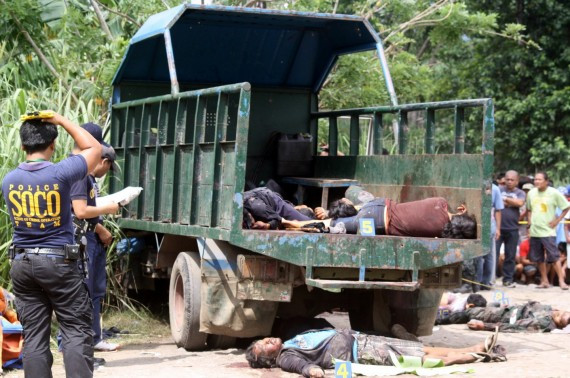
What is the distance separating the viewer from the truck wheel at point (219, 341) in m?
7.89

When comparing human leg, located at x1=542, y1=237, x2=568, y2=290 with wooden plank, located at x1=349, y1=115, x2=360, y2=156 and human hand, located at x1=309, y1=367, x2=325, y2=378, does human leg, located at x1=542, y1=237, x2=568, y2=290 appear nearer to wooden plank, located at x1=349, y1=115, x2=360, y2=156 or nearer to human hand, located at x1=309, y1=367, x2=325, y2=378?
wooden plank, located at x1=349, y1=115, x2=360, y2=156

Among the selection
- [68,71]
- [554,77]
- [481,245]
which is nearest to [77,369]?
[481,245]

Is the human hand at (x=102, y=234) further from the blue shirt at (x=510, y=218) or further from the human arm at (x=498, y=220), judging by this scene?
the blue shirt at (x=510, y=218)

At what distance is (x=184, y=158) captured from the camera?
26.2ft

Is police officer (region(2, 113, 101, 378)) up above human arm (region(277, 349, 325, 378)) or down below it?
above

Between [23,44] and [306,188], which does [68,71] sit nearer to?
[23,44]

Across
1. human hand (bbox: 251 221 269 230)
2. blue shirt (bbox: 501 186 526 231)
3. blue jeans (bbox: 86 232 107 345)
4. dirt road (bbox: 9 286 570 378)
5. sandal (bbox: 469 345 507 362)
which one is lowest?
dirt road (bbox: 9 286 570 378)

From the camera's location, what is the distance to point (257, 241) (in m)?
6.99

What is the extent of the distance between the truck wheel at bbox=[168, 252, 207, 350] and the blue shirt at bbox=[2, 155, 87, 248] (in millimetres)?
2306

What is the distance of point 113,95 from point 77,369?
5077mm

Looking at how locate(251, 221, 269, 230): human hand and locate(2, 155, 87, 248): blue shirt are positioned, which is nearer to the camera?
locate(2, 155, 87, 248): blue shirt

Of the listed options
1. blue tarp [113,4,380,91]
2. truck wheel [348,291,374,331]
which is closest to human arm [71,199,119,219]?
truck wheel [348,291,374,331]

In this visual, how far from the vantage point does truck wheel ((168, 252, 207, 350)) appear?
25.1ft

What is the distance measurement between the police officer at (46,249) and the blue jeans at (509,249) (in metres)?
9.45
